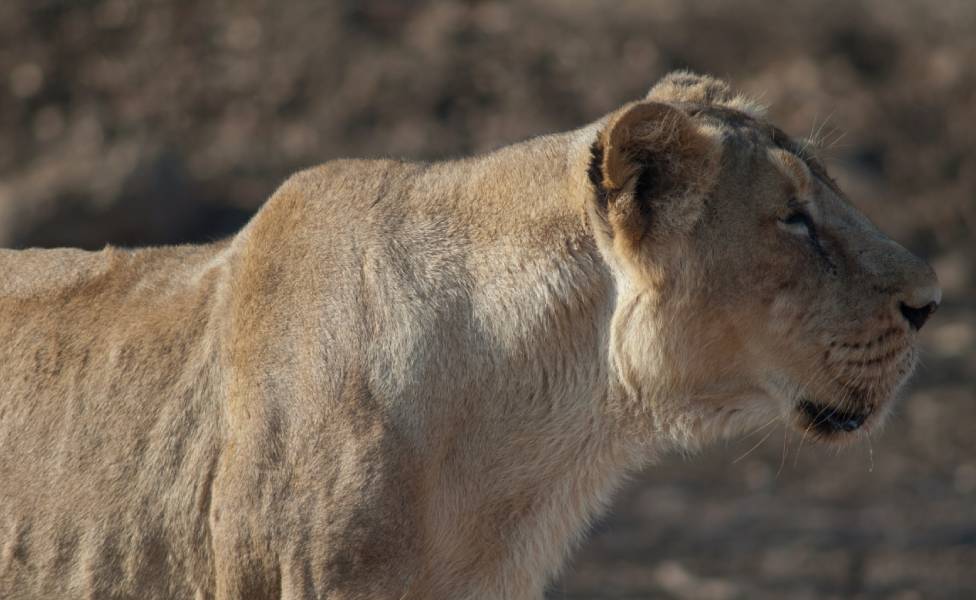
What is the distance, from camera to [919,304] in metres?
3.73

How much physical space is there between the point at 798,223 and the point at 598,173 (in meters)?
0.56

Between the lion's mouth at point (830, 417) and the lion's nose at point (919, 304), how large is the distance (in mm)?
271

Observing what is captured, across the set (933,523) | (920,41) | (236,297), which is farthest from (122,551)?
(920,41)

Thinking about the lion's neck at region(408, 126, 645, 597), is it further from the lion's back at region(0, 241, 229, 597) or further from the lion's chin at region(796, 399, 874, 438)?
the lion's back at region(0, 241, 229, 597)

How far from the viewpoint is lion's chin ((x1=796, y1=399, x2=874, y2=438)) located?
12.3ft

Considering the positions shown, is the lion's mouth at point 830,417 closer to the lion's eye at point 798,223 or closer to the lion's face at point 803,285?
the lion's face at point 803,285

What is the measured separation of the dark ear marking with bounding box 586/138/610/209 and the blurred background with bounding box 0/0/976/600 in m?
5.40

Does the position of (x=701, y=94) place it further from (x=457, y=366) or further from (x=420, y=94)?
(x=420, y=94)

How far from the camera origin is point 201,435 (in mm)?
3691

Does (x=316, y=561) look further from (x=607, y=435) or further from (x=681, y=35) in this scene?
(x=681, y=35)

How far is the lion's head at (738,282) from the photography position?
141 inches

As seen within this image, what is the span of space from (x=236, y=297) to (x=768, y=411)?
4.77 feet

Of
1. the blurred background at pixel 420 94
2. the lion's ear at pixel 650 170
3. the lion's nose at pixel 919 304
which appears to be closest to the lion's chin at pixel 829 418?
the lion's nose at pixel 919 304

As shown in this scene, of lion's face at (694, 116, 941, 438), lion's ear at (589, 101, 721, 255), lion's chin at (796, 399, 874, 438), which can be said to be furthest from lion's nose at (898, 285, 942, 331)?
lion's ear at (589, 101, 721, 255)
